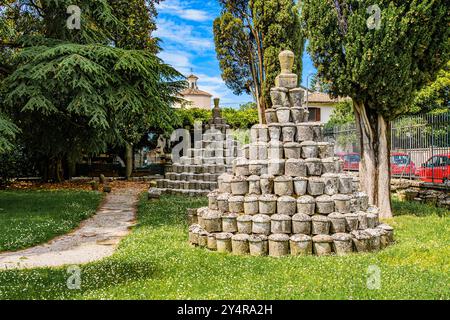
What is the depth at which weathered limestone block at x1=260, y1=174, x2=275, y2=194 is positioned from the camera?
7.99m

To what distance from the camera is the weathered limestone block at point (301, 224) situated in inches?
296

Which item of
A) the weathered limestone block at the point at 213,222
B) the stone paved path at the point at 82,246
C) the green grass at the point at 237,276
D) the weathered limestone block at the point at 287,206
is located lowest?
the stone paved path at the point at 82,246

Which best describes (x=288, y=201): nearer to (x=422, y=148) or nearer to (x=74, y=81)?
(x=74, y=81)

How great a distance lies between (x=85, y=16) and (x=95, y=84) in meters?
4.30

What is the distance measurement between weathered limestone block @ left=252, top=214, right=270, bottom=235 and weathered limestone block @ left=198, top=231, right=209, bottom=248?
3.24 feet

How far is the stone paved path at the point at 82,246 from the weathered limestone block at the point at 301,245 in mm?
3354

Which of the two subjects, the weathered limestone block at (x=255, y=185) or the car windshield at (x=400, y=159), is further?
the car windshield at (x=400, y=159)

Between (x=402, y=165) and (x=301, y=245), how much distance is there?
11.6m

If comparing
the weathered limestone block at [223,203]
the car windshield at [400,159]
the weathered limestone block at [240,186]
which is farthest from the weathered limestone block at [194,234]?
the car windshield at [400,159]

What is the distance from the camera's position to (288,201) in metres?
7.71

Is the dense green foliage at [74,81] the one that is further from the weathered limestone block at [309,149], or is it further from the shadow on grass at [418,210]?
the shadow on grass at [418,210]

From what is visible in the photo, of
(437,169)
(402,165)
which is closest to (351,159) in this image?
(402,165)

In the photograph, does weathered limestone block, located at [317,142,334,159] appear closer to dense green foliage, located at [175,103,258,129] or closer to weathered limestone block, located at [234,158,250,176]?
weathered limestone block, located at [234,158,250,176]
